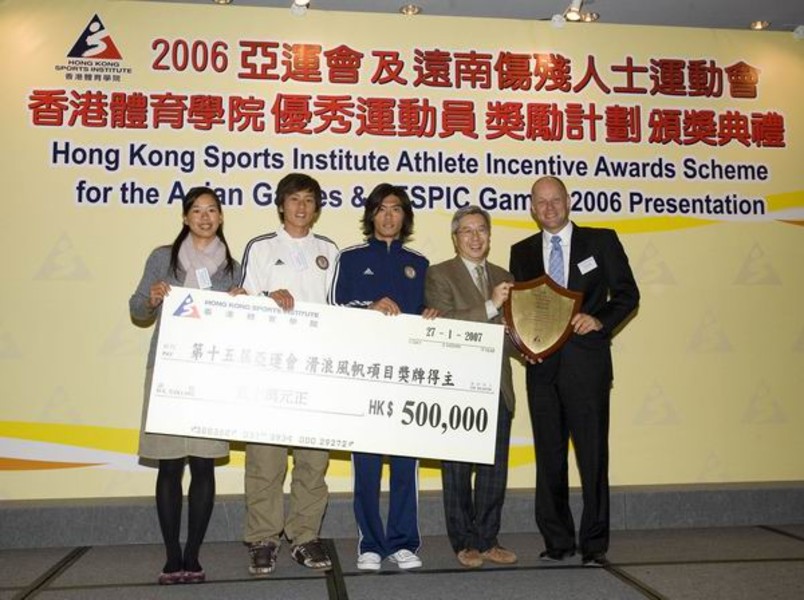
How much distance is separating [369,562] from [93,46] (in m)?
3.14

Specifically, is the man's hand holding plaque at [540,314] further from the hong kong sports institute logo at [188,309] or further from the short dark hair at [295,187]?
the hong kong sports institute logo at [188,309]

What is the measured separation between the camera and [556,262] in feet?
10.9

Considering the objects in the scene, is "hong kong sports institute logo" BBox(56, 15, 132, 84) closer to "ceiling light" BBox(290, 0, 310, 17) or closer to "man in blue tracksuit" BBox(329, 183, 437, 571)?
A: "ceiling light" BBox(290, 0, 310, 17)

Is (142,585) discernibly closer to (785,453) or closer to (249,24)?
(249,24)

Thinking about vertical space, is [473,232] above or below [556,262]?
above

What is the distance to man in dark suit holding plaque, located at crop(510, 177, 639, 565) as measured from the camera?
3.18 m

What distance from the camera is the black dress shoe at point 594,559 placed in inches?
123

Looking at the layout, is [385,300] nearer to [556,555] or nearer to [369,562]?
[369,562]

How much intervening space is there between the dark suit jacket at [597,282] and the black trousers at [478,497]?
37 cm

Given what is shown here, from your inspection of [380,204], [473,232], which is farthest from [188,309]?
[473,232]

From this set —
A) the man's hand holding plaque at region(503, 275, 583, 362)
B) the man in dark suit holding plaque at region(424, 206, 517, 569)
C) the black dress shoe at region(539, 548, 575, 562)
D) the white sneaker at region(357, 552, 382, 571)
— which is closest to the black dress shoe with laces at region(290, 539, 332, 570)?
the white sneaker at region(357, 552, 382, 571)
